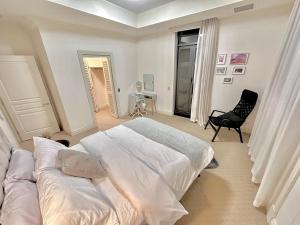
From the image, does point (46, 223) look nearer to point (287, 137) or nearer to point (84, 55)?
point (287, 137)

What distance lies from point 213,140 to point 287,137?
5.56 ft

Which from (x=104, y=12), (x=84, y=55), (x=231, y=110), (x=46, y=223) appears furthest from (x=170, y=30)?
(x=46, y=223)

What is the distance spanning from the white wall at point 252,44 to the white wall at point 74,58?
8.87ft

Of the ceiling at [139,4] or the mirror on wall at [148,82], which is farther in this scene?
the mirror on wall at [148,82]

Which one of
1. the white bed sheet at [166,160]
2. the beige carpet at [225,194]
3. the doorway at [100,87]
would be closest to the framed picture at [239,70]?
the beige carpet at [225,194]

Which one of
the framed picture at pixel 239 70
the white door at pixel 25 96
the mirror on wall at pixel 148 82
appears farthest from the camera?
the mirror on wall at pixel 148 82

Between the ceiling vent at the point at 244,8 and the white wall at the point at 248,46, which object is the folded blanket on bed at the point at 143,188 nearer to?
the white wall at the point at 248,46

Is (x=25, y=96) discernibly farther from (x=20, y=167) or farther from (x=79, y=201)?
(x=79, y=201)

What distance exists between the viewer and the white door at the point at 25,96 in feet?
8.57

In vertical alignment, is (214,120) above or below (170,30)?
below

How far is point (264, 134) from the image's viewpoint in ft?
6.45

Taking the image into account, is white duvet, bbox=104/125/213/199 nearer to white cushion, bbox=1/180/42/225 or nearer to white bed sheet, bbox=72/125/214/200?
white bed sheet, bbox=72/125/214/200

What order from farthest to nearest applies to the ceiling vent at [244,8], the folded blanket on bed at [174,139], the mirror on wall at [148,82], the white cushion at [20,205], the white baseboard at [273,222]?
the mirror on wall at [148,82], the ceiling vent at [244,8], the folded blanket on bed at [174,139], the white baseboard at [273,222], the white cushion at [20,205]

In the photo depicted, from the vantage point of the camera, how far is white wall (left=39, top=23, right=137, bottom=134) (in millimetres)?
2721
